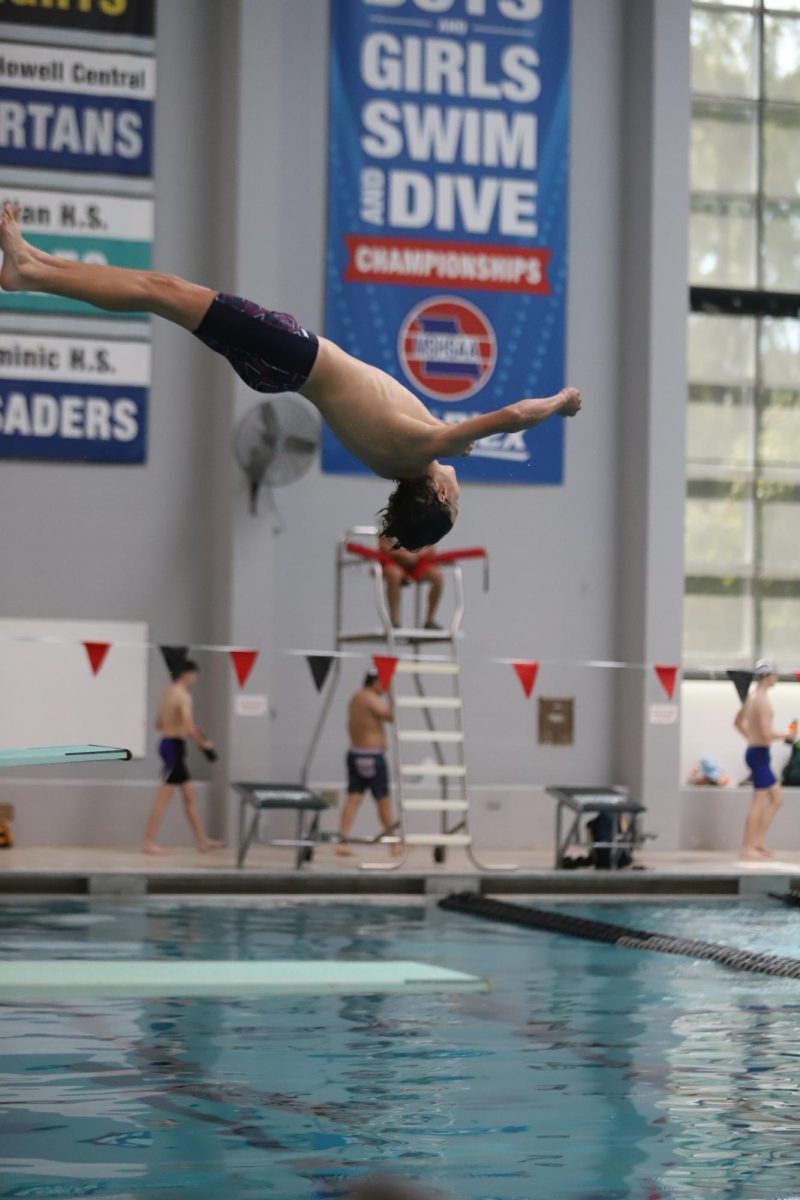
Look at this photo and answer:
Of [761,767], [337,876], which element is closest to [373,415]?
[337,876]

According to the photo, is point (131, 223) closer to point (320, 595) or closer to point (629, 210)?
point (320, 595)

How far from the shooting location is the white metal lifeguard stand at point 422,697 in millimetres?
12672

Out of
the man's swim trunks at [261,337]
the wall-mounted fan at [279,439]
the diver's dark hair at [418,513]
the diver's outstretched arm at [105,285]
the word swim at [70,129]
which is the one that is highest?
the word swim at [70,129]

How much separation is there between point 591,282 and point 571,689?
3605 mm

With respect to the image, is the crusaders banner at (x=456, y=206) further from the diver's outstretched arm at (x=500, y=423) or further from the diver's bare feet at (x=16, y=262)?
the diver's outstretched arm at (x=500, y=423)

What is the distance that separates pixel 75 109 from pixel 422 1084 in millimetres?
10258

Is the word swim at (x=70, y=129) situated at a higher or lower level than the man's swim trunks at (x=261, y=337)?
higher

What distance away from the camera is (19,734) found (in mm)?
14039

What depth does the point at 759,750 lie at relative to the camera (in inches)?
543

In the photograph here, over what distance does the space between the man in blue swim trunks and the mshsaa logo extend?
361cm

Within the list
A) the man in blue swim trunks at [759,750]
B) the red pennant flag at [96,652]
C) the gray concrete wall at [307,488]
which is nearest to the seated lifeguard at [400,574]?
the gray concrete wall at [307,488]

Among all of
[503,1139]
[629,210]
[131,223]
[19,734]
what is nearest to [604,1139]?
[503,1139]

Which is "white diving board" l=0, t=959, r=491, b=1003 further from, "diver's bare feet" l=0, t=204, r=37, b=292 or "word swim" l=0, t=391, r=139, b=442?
"word swim" l=0, t=391, r=139, b=442

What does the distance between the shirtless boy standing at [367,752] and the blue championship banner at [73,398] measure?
2.94 metres
